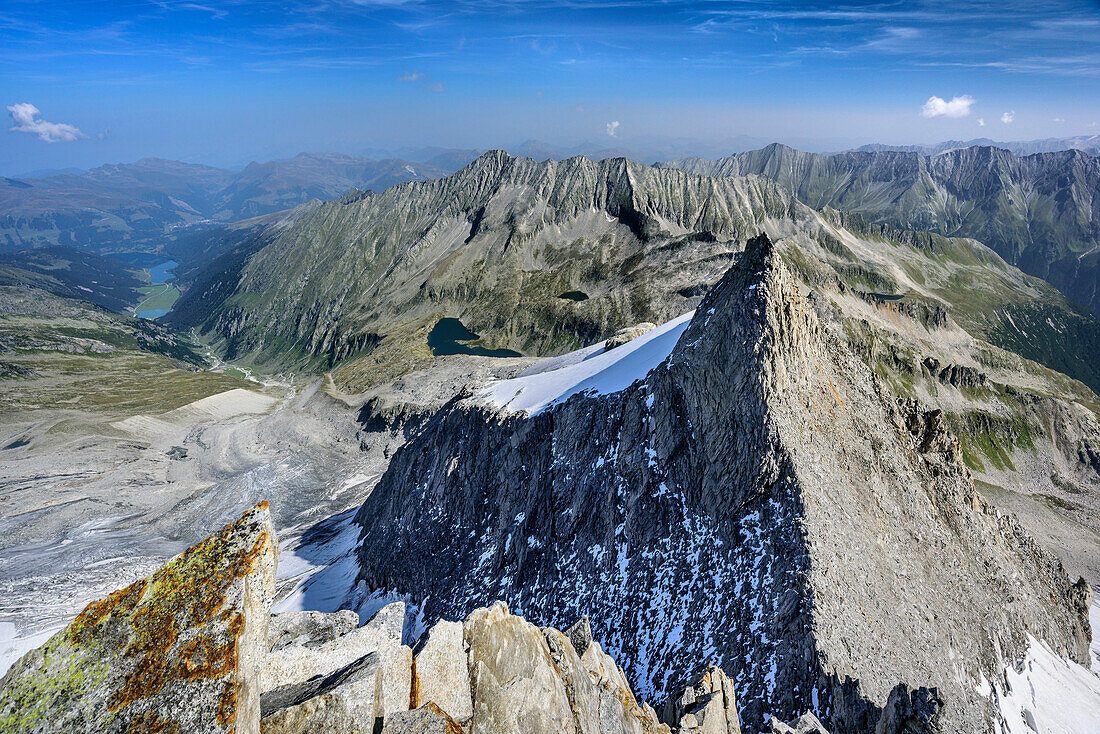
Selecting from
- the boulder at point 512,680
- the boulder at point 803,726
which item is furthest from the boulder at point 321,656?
the boulder at point 803,726

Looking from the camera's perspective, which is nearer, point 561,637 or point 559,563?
point 561,637

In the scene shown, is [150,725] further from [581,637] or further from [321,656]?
[581,637]

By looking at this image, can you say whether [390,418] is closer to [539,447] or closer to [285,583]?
[285,583]

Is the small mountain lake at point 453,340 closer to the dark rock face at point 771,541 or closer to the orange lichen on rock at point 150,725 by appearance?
the dark rock face at point 771,541

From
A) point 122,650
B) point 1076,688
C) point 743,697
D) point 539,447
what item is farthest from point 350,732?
point 1076,688

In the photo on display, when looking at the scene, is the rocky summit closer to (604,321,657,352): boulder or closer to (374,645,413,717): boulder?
(374,645,413,717): boulder

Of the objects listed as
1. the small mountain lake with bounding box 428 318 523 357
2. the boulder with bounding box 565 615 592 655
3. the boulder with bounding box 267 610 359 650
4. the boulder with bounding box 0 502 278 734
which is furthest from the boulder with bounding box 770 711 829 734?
the small mountain lake with bounding box 428 318 523 357
